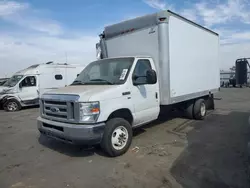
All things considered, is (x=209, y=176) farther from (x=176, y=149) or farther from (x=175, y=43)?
(x=175, y=43)

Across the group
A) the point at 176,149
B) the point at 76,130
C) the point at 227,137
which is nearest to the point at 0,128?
the point at 76,130

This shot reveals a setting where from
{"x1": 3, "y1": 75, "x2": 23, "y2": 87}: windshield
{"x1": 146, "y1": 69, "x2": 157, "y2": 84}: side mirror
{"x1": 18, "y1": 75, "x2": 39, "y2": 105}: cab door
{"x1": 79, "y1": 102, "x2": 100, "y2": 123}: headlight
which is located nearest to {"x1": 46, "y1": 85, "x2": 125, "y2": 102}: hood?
{"x1": 79, "y1": 102, "x2": 100, "y2": 123}: headlight

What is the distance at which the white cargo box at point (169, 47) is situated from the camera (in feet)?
19.2

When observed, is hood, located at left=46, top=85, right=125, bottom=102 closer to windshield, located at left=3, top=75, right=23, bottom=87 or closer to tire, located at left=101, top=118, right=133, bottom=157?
tire, located at left=101, top=118, right=133, bottom=157

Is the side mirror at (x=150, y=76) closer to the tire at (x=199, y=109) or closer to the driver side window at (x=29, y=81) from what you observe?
the tire at (x=199, y=109)

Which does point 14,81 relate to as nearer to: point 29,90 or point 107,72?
point 29,90

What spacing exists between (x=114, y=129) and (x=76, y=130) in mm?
842

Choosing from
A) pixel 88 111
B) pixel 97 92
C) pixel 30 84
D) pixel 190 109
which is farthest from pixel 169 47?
pixel 30 84

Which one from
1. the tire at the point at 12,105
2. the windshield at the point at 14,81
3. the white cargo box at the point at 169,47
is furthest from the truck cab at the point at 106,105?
the windshield at the point at 14,81

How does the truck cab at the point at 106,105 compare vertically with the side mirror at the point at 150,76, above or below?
below

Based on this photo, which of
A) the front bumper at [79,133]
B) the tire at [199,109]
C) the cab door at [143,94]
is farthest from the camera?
the tire at [199,109]

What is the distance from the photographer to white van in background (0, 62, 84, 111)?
1261cm

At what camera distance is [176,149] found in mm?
5191

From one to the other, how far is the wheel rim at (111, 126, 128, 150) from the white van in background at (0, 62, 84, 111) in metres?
9.94
